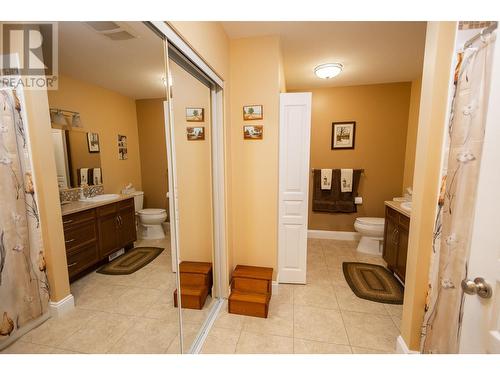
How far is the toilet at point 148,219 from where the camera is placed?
1.13 m

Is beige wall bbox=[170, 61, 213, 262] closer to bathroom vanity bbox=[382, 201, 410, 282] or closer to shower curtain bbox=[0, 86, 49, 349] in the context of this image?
shower curtain bbox=[0, 86, 49, 349]

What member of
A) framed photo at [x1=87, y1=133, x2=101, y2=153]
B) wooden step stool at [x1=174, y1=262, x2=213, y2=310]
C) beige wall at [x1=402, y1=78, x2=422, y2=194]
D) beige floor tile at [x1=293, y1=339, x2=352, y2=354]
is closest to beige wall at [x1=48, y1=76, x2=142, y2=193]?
framed photo at [x1=87, y1=133, x2=101, y2=153]

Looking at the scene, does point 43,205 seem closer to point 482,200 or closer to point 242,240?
point 482,200

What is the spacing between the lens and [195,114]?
1562mm

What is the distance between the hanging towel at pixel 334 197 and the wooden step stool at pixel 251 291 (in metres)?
1.81

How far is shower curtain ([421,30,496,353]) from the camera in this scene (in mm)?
1014

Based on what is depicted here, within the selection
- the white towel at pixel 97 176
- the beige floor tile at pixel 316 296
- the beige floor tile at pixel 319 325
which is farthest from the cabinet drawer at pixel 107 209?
the beige floor tile at pixel 316 296

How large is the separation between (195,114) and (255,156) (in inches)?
28.7

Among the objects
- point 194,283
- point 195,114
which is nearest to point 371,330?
point 194,283

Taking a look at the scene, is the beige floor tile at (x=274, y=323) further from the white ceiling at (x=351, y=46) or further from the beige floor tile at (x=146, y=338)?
the white ceiling at (x=351, y=46)

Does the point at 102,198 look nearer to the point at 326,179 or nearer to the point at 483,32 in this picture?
the point at 483,32

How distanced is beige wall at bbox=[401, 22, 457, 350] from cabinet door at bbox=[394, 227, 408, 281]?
0.92 metres
